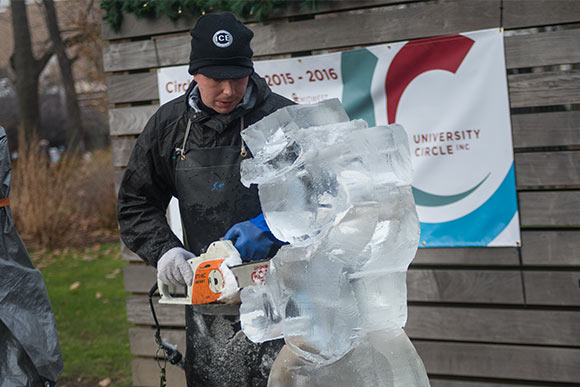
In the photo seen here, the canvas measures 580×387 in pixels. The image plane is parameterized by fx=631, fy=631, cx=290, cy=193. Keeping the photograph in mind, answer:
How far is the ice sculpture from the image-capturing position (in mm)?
1660

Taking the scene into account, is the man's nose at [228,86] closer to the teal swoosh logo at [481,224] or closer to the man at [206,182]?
the man at [206,182]

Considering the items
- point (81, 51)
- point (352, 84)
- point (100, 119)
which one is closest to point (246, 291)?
point (352, 84)

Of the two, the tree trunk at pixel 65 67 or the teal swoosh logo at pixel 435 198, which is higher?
the tree trunk at pixel 65 67

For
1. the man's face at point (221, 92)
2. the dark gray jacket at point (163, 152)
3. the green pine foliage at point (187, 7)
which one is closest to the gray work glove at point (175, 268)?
the dark gray jacket at point (163, 152)

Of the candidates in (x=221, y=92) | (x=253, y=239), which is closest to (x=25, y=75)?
(x=221, y=92)

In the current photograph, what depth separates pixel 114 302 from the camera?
6.96 meters

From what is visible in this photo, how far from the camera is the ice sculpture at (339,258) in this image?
166cm

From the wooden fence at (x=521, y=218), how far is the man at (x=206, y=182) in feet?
4.28

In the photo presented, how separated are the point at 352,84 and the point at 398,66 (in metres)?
0.29

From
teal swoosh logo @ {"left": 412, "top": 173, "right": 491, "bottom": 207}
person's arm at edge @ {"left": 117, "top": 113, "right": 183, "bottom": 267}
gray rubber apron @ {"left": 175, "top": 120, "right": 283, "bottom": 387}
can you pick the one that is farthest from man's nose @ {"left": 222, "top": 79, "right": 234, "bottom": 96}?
teal swoosh logo @ {"left": 412, "top": 173, "right": 491, "bottom": 207}

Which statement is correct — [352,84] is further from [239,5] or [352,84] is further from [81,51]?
[81,51]

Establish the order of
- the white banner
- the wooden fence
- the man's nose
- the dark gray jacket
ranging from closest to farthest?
the man's nose → the dark gray jacket → the wooden fence → the white banner

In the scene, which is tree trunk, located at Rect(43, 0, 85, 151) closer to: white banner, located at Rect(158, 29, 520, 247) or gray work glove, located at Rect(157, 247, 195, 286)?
white banner, located at Rect(158, 29, 520, 247)

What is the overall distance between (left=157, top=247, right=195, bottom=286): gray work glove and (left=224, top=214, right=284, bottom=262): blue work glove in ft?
0.72
